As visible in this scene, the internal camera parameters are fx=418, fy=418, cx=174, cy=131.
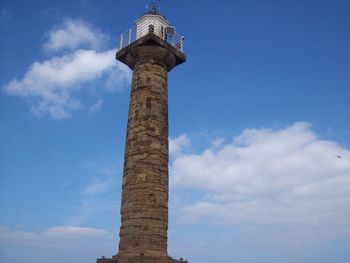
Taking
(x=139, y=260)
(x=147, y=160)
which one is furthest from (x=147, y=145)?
(x=139, y=260)

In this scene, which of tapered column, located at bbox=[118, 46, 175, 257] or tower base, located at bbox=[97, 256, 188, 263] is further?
tapered column, located at bbox=[118, 46, 175, 257]

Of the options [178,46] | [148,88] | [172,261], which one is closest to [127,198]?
[172,261]

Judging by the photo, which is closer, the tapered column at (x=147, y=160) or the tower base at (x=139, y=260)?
the tower base at (x=139, y=260)

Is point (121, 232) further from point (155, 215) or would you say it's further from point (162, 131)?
point (162, 131)

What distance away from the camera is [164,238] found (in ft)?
39.8

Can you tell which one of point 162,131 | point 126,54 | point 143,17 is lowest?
point 162,131

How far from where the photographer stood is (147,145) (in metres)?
12.8

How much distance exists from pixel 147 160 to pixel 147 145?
47 cm

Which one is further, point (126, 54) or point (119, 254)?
point (126, 54)

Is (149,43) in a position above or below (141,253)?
above

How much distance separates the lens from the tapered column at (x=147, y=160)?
11844 millimetres

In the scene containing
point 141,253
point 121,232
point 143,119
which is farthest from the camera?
point 143,119

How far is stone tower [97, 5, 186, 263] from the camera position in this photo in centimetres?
1180

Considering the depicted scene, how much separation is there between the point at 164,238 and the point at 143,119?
12.1ft
